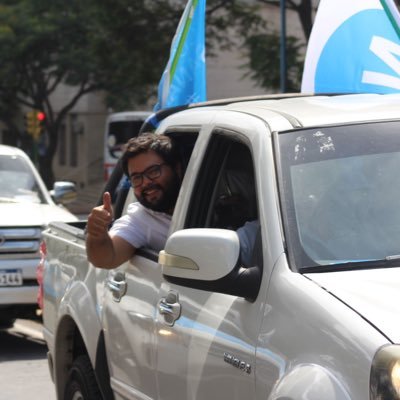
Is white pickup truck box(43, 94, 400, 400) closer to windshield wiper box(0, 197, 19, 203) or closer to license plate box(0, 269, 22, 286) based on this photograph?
license plate box(0, 269, 22, 286)

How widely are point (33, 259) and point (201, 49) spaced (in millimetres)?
4047

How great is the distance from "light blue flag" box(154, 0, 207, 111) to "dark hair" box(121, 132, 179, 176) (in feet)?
4.49

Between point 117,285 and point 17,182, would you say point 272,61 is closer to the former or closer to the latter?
point 17,182

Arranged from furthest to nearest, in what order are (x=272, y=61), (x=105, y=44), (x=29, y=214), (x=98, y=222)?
(x=105, y=44) → (x=272, y=61) → (x=29, y=214) → (x=98, y=222)

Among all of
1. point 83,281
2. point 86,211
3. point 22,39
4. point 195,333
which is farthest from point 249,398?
point 22,39

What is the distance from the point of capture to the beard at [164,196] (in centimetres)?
451

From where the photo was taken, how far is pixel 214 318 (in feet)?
11.6

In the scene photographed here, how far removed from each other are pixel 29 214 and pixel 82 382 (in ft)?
16.1

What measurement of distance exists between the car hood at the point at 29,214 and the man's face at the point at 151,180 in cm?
503

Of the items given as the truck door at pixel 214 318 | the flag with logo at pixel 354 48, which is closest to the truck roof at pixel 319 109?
the truck door at pixel 214 318

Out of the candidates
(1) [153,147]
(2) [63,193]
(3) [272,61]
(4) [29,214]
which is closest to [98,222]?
(1) [153,147]

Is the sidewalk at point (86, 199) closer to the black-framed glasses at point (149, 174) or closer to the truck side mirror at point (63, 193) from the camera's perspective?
the truck side mirror at point (63, 193)

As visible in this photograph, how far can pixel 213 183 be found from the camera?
413cm

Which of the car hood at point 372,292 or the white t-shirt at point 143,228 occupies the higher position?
the car hood at point 372,292
